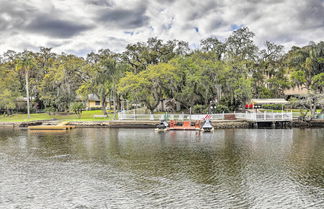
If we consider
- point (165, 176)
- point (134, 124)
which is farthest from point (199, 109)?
point (165, 176)

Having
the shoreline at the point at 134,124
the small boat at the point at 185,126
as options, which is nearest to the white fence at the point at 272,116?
the shoreline at the point at 134,124

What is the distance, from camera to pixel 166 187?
12555mm

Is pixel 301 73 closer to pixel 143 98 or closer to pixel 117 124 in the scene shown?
pixel 143 98

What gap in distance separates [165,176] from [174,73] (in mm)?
29596

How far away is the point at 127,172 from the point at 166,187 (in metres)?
3.45

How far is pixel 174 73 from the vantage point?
42.6 metres

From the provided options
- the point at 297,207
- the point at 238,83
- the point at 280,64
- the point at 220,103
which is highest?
the point at 280,64

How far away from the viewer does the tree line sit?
42.8m

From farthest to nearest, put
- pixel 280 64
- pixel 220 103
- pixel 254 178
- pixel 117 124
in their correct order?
pixel 280 64 < pixel 220 103 < pixel 117 124 < pixel 254 178

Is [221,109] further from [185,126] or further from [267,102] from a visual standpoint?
[185,126]

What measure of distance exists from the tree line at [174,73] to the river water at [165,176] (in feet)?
68.2

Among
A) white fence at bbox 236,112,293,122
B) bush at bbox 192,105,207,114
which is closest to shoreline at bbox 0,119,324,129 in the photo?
white fence at bbox 236,112,293,122

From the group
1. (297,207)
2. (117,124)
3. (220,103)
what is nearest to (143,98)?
(117,124)

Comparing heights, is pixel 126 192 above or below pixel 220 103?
below
